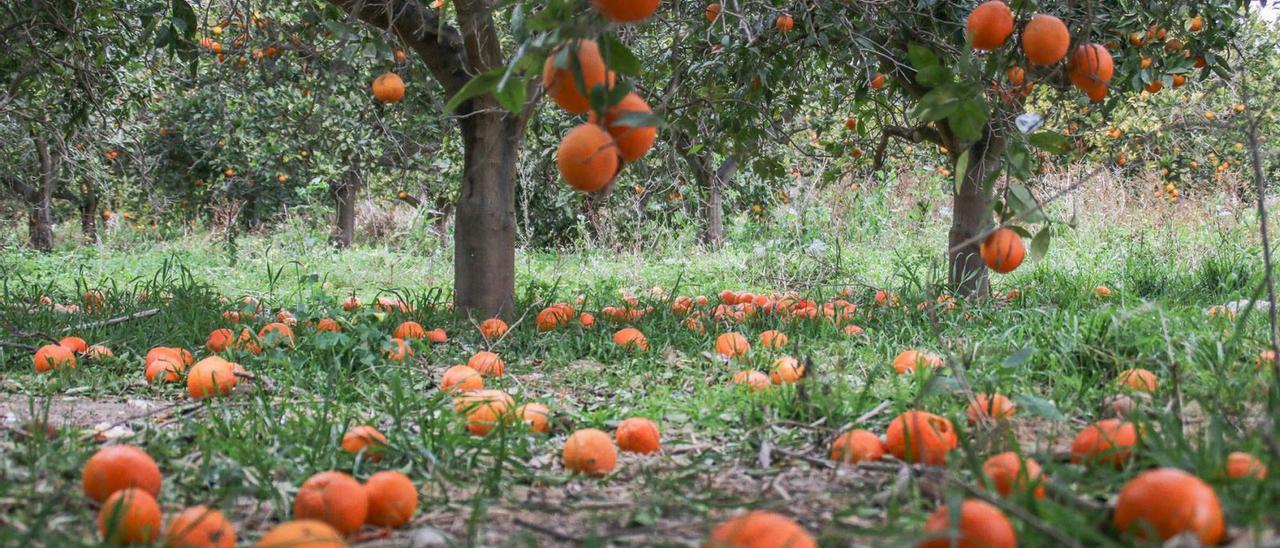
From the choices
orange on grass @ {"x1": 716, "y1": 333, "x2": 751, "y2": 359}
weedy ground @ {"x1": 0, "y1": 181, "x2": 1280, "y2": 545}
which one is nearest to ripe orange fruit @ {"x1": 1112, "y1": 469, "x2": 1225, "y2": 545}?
weedy ground @ {"x1": 0, "y1": 181, "x2": 1280, "y2": 545}

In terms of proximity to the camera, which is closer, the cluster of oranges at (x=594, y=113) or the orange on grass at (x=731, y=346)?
the cluster of oranges at (x=594, y=113)

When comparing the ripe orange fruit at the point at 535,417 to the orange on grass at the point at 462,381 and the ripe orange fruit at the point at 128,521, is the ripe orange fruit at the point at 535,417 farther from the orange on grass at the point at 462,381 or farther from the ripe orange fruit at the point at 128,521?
the ripe orange fruit at the point at 128,521

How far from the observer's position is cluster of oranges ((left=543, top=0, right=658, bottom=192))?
1.30 metres

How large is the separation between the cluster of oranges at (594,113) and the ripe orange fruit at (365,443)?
2.92 feet

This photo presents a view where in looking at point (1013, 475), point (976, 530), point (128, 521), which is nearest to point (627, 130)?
point (976, 530)

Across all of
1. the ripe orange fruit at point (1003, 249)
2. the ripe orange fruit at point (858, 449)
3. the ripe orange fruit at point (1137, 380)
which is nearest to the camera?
the ripe orange fruit at point (858, 449)

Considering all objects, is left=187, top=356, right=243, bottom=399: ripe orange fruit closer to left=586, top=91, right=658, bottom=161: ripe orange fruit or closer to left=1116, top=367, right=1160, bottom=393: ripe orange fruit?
left=586, top=91, right=658, bottom=161: ripe orange fruit

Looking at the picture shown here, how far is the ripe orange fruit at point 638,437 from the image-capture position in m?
2.08

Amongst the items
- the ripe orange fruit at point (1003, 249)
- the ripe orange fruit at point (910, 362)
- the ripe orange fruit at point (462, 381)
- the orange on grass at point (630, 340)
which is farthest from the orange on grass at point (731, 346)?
the ripe orange fruit at point (1003, 249)

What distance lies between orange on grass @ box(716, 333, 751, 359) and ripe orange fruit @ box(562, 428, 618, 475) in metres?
1.18

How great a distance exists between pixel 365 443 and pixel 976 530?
1.29m

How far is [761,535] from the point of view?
1182mm

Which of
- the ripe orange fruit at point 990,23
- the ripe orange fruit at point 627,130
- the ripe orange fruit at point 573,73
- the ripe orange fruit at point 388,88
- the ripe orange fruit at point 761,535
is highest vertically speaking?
the ripe orange fruit at point 388,88

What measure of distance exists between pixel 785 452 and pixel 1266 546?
89 cm
